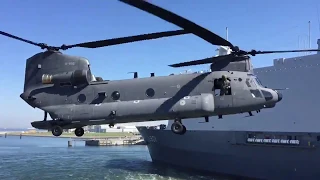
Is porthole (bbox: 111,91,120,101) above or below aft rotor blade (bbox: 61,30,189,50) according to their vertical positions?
below

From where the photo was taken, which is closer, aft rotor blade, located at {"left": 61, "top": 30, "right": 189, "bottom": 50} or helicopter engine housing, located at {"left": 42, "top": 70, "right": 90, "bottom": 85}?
aft rotor blade, located at {"left": 61, "top": 30, "right": 189, "bottom": 50}

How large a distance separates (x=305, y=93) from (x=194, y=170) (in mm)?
11796

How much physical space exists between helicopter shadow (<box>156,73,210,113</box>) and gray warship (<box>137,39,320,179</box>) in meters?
14.0

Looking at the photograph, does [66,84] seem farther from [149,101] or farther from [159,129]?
[159,129]

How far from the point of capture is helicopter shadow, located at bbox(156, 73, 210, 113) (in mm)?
9827

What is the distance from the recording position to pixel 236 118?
2464 centimetres

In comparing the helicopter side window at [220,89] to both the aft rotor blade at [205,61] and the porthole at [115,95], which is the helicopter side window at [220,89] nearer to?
the aft rotor blade at [205,61]

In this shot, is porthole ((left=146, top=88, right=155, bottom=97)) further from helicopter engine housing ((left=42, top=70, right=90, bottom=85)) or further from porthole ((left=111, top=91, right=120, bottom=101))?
helicopter engine housing ((left=42, top=70, right=90, bottom=85))

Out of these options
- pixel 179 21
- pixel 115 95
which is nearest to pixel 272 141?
pixel 115 95

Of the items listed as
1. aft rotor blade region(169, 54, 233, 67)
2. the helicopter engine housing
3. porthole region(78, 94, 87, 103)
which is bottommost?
porthole region(78, 94, 87, 103)

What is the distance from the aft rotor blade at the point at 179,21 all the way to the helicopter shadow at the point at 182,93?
1411 mm

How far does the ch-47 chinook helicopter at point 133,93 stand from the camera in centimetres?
977

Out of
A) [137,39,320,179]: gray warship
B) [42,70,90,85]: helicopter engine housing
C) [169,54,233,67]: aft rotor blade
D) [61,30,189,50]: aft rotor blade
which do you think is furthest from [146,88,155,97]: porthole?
[137,39,320,179]: gray warship

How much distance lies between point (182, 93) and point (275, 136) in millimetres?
14630
